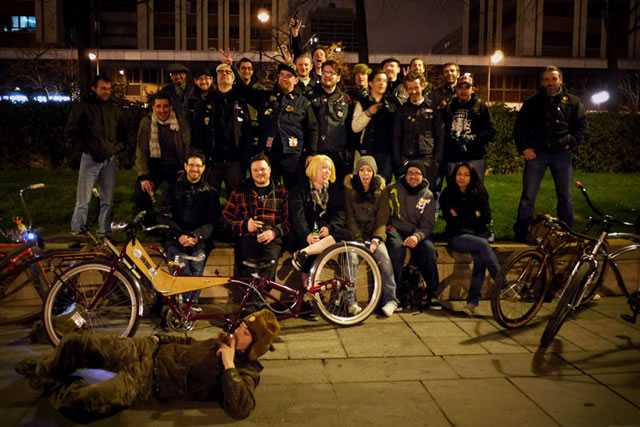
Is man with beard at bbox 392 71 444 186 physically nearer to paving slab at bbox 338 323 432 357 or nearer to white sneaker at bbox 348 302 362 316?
white sneaker at bbox 348 302 362 316

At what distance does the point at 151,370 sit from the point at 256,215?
247 cm

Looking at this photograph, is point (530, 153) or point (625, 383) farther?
point (530, 153)

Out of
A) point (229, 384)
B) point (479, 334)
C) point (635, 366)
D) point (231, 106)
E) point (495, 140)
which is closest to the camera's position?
point (229, 384)

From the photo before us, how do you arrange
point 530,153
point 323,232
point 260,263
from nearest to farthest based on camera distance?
point 260,263
point 323,232
point 530,153

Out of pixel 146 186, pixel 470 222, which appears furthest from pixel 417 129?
pixel 146 186

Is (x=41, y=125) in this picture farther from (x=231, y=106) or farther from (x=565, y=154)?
(x=565, y=154)

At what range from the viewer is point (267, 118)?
23.9 ft

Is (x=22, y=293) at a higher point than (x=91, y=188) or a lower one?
lower

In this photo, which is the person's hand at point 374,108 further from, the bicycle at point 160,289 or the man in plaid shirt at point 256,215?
the bicycle at point 160,289

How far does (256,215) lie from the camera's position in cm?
629

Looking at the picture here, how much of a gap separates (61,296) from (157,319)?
1115 millimetres

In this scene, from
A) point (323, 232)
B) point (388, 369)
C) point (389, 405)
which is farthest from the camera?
point (323, 232)

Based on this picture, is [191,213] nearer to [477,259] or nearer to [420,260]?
[420,260]

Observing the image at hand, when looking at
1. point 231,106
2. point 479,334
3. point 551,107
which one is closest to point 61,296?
point 231,106
